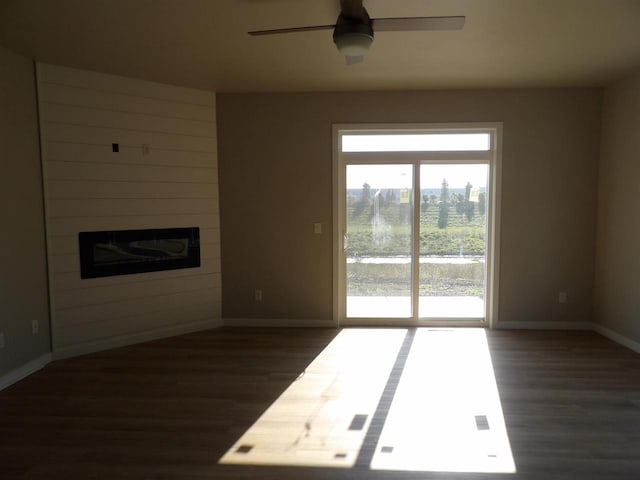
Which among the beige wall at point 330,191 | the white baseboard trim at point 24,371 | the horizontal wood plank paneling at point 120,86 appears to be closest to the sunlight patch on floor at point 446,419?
the beige wall at point 330,191

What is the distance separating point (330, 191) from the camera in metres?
5.25

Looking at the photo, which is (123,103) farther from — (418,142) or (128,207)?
(418,142)

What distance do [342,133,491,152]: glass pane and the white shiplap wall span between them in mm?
1695

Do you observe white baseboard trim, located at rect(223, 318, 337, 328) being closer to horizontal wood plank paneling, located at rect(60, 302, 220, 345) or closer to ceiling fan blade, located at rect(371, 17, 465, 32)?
horizontal wood plank paneling, located at rect(60, 302, 220, 345)

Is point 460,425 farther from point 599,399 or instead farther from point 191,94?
point 191,94

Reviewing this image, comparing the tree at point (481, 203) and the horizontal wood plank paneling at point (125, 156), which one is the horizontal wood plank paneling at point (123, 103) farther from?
the tree at point (481, 203)

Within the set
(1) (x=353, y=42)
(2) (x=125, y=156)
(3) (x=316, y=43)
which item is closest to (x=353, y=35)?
(1) (x=353, y=42)

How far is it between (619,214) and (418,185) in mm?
2079

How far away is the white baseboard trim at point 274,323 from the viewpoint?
5363 millimetres

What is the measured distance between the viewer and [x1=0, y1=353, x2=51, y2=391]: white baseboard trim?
366 cm

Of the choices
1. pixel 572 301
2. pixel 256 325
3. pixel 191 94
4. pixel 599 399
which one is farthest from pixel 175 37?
pixel 572 301

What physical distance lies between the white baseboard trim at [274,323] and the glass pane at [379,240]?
1.14ft

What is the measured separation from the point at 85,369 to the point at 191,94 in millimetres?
3015

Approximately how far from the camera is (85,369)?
13.3 ft
